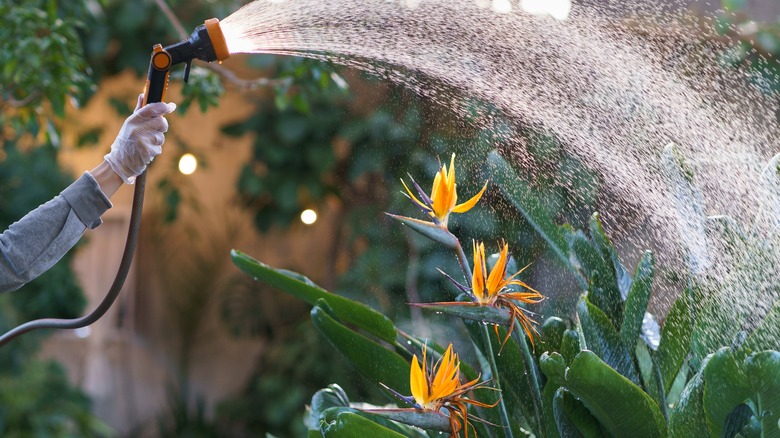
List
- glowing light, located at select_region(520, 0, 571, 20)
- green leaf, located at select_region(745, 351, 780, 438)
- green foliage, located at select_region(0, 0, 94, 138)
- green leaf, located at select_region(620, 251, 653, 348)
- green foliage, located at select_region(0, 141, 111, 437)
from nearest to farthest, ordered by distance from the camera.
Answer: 1. green leaf, located at select_region(745, 351, 780, 438)
2. green leaf, located at select_region(620, 251, 653, 348)
3. glowing light, located at select_region(520, 0, 571, 20)
4. green foliage, located at select_region(0, 0, 94, 138)
5. green foliage, located at select_region(0, 141, 111, 437)

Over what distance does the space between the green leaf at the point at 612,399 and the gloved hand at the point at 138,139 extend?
650 millimetres

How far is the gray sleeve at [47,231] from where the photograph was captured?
3.90ft

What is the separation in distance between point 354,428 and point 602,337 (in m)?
0.45

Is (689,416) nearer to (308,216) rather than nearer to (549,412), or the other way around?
(549,412)

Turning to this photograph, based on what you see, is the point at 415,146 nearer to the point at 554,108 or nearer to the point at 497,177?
the point at 554,108

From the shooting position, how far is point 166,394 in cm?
490

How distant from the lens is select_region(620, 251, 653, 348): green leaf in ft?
4.69

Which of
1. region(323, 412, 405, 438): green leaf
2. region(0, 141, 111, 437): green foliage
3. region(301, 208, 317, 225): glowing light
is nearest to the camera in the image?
region(323, 412, 405, 438): green leaf

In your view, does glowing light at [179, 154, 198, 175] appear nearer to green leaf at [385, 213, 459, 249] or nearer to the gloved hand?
the gloved hand

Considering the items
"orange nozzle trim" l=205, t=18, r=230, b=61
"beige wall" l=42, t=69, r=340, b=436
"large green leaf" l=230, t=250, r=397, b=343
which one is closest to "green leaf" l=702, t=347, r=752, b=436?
"large green leaf" l=230, t=250, r=397, b=343

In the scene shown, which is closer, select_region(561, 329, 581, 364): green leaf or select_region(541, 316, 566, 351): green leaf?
select_region(561, 329, 581, 364): green leaf

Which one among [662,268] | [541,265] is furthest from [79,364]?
[662,268]

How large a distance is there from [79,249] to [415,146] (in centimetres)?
156

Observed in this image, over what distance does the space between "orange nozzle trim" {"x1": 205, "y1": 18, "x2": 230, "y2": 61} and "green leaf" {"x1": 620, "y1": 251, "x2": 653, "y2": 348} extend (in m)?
0.73
